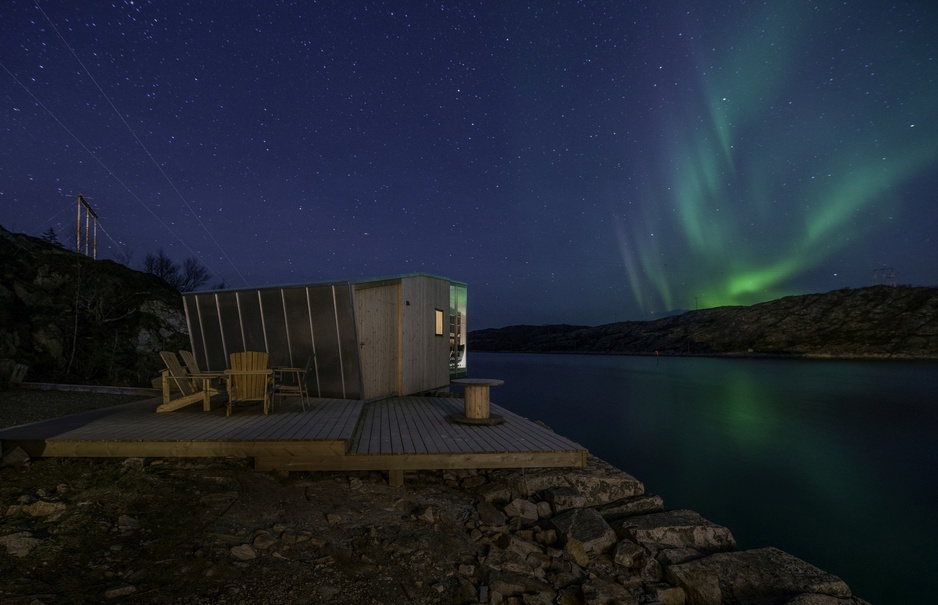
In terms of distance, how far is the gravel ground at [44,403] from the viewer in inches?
261

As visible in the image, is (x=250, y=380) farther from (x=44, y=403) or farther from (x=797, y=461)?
(x=797, y=461)

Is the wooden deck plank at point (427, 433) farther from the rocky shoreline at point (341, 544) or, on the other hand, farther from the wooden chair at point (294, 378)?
the wooden chair at point (294, 378)

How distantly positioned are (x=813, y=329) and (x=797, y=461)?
2258 inches

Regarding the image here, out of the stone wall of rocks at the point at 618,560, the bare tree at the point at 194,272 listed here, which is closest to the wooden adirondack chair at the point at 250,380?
the stone wall of rocks at the point at 618,560

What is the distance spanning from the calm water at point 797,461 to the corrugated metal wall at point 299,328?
6657mm

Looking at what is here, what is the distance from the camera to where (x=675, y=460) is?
37.2ft

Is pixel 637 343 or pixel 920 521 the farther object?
pixel 637 343

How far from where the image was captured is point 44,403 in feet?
25.7

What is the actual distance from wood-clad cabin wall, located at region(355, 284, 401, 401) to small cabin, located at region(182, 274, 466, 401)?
0.06 feet

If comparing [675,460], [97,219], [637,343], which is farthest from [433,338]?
[637,343]

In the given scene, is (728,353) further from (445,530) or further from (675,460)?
(445,530)

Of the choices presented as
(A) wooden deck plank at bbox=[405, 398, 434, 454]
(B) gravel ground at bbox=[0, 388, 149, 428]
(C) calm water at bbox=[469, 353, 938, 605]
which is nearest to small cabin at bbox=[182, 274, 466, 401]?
(A) wooden deck plank at bbox=[405, 398, 434, 454]

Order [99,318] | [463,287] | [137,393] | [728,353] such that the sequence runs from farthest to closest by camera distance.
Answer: [728,353] → [99,318] → [463,287] → [137,393]

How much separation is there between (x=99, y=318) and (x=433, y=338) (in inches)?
436
